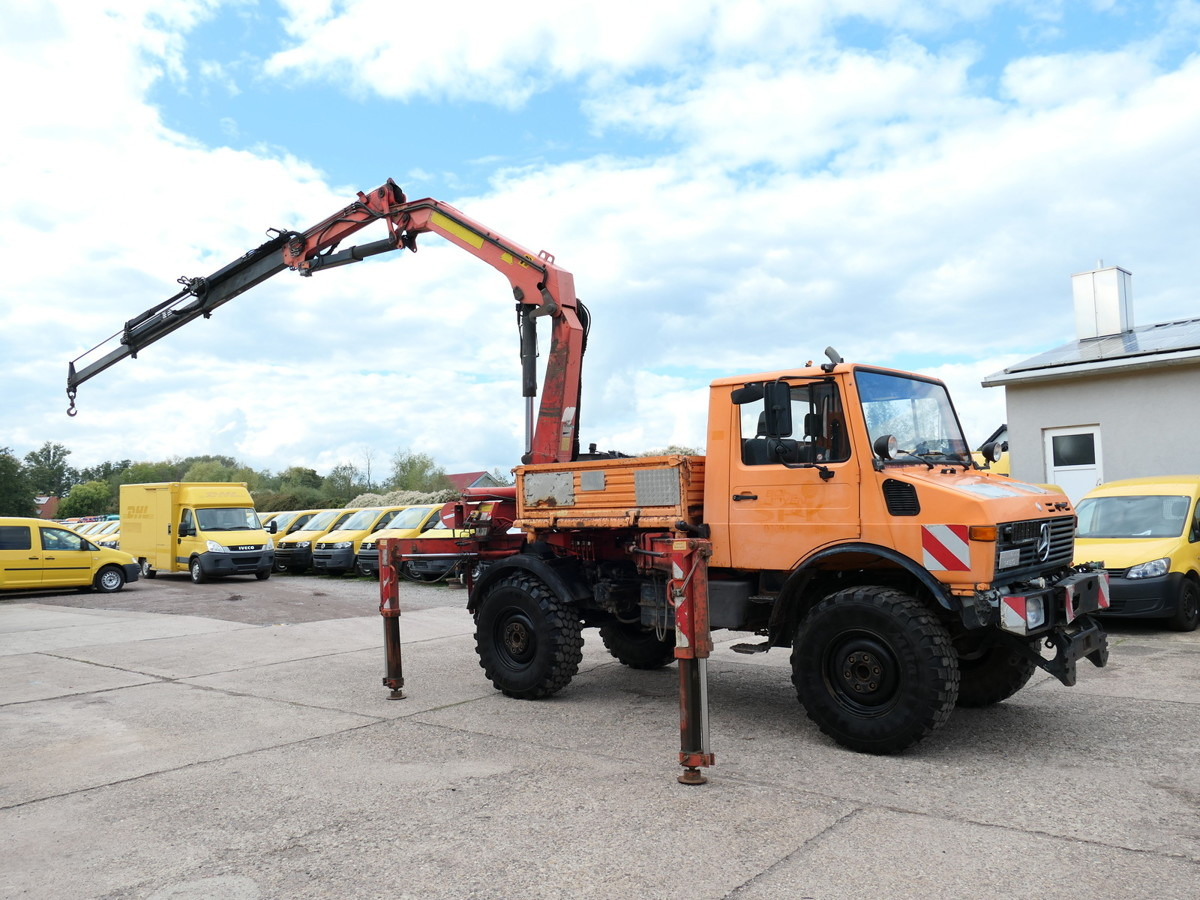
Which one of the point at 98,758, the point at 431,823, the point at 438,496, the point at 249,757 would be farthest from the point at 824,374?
the point at 438,496

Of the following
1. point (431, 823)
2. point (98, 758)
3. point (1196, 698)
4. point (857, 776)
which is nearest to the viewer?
point (431, 823)

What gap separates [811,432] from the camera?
6.36 meters

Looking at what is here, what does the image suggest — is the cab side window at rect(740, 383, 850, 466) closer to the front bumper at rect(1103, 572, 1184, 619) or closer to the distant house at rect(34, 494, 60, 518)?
the front bumper at rect(1103, 572, 1184, 619)

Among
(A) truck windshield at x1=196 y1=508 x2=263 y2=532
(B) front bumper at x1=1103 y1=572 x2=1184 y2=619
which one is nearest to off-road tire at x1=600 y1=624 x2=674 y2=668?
(B) front bumper at x1=1103 y1=572 x2=1184 y2=619

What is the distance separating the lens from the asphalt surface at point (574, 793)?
4023 mm

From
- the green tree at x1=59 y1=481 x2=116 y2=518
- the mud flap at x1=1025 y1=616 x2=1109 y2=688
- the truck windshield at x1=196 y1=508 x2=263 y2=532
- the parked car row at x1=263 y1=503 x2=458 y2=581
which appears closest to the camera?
the mud flap at x1=1025 y1=616 x2=1109 y2=688

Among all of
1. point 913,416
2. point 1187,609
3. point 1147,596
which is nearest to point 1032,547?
point 913,416

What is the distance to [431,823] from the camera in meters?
4.72

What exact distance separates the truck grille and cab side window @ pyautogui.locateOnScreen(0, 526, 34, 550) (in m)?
19.3

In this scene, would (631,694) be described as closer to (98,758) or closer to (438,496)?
(98,758)

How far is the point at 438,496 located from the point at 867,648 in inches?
1076

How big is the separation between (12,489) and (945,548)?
7314cm

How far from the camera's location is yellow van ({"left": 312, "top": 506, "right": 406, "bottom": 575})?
21562mm

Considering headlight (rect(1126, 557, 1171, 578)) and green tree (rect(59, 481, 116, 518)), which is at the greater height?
green tree (rect(59, 481, 116, 518))
